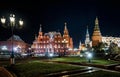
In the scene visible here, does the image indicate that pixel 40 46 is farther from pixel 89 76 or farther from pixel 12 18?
pixel 89 76

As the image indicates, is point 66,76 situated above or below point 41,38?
below

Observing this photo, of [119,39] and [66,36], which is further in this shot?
[119,39]

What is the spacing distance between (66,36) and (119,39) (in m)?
67.3

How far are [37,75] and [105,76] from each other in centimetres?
498

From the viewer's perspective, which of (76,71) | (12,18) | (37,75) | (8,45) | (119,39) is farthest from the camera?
(119,39)

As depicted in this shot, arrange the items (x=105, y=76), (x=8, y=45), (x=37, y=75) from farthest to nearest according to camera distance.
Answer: (x=8, y=45), (x=37, y=75), (x=105, y=76)

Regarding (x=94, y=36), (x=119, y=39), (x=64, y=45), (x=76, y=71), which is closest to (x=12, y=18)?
(x=76, y=71)

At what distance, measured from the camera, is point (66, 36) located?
5335 inches

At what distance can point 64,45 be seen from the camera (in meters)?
130

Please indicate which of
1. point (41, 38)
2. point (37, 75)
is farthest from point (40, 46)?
point (37, 75)

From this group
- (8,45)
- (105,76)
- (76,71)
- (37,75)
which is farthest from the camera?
(8,45)

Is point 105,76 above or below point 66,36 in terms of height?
below

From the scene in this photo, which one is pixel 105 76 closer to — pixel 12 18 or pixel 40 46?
pixel 12 18

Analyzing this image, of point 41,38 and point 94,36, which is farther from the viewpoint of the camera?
point 41,38
